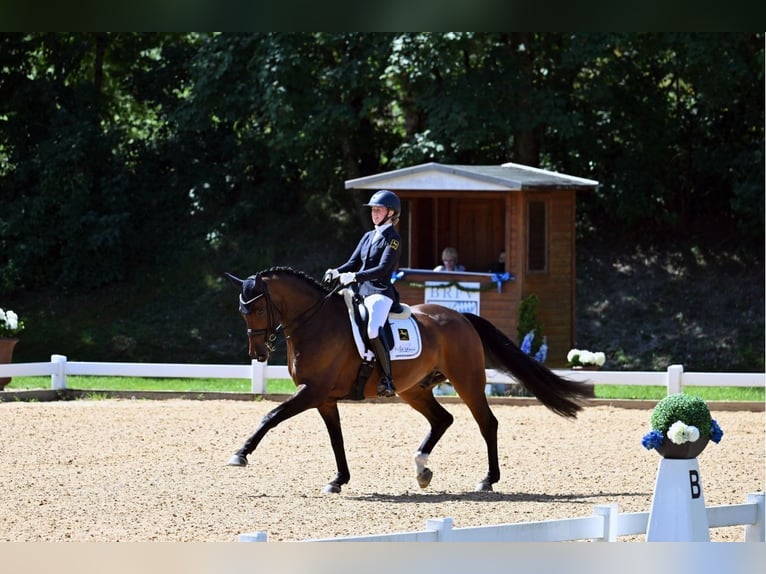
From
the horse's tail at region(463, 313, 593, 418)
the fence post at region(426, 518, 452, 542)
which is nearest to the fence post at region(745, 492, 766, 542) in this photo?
the fence post at region(426, 518, 452, 542)

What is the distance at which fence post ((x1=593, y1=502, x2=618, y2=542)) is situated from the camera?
6.22m

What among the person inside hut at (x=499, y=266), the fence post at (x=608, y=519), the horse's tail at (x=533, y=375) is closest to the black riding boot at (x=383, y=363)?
the horse's tail at (x=533, y=375)

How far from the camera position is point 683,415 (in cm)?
670

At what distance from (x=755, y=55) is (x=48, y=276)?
1186 cm

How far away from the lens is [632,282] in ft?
69.4

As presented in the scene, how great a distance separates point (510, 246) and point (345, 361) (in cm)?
700

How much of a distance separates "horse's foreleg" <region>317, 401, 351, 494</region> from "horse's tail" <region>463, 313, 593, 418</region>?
1.32m

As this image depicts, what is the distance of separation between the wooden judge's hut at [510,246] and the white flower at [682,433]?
838cm

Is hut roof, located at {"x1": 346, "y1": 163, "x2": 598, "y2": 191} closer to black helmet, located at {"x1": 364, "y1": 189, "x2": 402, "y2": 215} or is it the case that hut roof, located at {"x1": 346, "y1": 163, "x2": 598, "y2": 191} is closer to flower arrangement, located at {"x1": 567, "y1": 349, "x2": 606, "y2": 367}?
flower arrangement, located at {"x1": 567, "y1": 349, "x2": 606, "y2": 367}

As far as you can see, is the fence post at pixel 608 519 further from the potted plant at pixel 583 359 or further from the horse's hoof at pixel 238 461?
the potted plant at pixel 583 359

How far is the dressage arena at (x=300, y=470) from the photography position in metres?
7.34

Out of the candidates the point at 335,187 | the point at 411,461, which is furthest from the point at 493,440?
the point at 335,187

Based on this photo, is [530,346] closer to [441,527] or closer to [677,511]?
[677,511]
